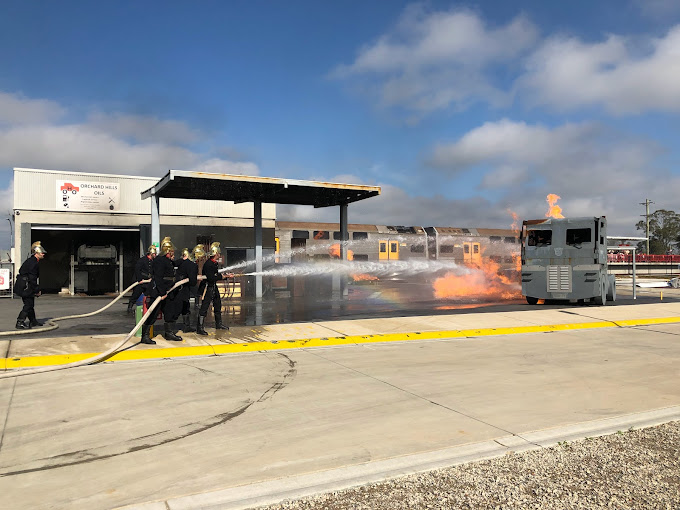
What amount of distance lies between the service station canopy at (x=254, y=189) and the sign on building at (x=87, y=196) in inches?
203

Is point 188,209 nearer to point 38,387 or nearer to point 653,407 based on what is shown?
point 38,387

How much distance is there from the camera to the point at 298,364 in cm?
762

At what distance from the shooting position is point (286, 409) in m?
5.36

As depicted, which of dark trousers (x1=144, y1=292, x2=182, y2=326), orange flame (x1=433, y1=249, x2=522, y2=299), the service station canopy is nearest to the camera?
dark trousers (x1=144, y1=292, x2=182, y2=326)

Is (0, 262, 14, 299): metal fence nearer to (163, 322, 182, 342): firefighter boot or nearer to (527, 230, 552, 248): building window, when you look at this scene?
(163, 322, 182, 342): firefighter boot

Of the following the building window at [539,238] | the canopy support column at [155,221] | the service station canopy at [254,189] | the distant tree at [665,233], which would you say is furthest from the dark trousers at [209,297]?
the distant tree at [665,233]

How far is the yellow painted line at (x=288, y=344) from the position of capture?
299 inches

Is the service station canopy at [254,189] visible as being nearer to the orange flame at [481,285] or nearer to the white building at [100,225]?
the white building at [100,225]

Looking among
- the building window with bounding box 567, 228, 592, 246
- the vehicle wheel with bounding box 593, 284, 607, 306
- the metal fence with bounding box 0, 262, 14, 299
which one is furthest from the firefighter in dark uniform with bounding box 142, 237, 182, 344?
the metal fence with bounding box 0, 262, 14, 299

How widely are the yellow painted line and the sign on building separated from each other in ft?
55.6

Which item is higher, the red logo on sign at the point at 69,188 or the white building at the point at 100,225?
the red logo on sign at the point at 69,188

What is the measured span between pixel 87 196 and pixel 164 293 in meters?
16.4

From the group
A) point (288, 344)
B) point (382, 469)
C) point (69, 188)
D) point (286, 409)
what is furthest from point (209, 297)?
point (69, 188)

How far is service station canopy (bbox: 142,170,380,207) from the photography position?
16219 millimetres
